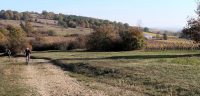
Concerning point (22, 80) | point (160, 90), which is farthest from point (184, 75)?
point (22, 80)

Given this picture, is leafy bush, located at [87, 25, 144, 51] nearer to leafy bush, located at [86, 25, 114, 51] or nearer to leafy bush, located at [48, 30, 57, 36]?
leafy bush, located at [86, 25, 114, 51]

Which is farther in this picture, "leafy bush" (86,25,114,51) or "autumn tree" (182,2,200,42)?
"leafy bush" (86,25,114,51)

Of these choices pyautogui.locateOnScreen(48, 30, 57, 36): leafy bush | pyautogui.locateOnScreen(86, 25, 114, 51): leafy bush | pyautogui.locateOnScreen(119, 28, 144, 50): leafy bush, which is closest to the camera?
pyautogui.locateOnScreen(119, 28, 144, 50): leafy bush

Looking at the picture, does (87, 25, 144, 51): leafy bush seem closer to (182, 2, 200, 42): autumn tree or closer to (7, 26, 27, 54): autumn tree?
(7, 26, 27, 54): autumn tree

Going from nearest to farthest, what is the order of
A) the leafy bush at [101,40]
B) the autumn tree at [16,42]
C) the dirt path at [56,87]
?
the dirt path at [56,87], the leafy bush at [101,40], the autumn tree at [16,42]

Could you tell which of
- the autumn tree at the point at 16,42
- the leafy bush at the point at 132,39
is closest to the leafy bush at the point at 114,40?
the leafy bush at the point at 132,39

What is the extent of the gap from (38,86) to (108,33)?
63024 mm

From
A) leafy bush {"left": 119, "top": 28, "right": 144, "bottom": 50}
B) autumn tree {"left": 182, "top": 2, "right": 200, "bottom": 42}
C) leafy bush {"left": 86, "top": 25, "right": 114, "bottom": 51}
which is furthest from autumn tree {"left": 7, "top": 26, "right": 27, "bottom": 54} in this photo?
autumn tree {"left": 182, "top": 2, "right": 200, "bottom": 42}

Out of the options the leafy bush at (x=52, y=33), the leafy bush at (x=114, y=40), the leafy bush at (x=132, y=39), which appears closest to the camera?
the leafy bush at (x=132, y=39)

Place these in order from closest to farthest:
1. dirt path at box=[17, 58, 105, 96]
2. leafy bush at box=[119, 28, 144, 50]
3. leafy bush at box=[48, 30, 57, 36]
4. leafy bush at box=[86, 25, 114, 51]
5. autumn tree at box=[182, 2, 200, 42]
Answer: dirt path at box=[17, 58, 105, 96], autumn tree at box=[182, 2, 200, 42], leafy bush at box=[119, 28, 144, 50], leafy bush at box=[86, 25, 114, 51], leafy bush at box=[48, 30, 57, 36]

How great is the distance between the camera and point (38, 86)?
27.0 meters

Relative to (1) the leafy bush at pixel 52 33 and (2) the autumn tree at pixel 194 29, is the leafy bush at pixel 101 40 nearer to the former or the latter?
(2) the autumn tree at pixel 194 29

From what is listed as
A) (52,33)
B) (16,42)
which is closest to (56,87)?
(16,42)

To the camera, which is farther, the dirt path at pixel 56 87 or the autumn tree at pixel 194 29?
the autumn tree at pixel 194 29
